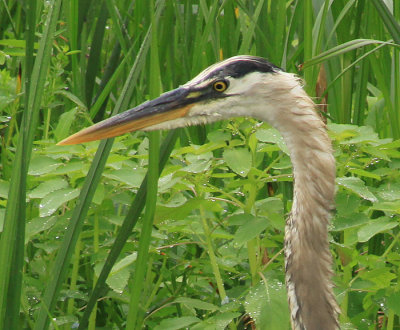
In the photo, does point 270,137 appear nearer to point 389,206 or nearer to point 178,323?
point 389,206

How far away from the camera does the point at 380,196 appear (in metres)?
2.73

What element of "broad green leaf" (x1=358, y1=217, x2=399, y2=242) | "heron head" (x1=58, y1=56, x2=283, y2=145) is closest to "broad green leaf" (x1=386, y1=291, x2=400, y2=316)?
"broad green leaf" (x1=358, y1=217, x2=399, y2=242)

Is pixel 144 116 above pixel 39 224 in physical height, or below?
above

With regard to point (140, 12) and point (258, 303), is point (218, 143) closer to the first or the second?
point (258, 303)

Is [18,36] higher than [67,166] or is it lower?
higher

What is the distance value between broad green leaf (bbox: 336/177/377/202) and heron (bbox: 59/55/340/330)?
1.11ft

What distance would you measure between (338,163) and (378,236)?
52 cm

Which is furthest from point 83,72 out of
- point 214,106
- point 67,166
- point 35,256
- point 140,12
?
point 214,106

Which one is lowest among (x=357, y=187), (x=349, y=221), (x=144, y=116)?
(x=349, y=221)

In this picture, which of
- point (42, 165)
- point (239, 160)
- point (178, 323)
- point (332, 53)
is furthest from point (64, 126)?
point (332, 53)

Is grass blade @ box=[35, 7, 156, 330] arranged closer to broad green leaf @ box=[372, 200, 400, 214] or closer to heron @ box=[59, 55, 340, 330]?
heron @ box=[59, 55, 340, 330]

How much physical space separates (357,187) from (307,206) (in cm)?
40

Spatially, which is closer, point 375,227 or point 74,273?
point 375,227

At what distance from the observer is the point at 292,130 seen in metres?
2.25
